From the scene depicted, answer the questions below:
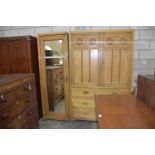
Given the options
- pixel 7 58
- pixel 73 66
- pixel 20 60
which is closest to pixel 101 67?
pixel 73 66

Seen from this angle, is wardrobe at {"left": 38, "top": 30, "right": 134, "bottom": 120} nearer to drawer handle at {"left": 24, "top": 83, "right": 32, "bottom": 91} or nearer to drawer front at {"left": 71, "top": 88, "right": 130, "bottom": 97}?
drawer front at {"left": 71, "top": 88, "right": 130, "bottom": 97}

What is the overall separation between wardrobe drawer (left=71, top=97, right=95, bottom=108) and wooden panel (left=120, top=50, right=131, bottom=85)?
0.66m

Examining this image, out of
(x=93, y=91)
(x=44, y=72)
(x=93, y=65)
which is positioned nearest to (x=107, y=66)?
(x=93, y=65)

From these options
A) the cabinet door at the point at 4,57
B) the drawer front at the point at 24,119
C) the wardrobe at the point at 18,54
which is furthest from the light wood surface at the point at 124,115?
the cabinet door at the point at 4,57

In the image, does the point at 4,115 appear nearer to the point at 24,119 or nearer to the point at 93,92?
the point at 24,119

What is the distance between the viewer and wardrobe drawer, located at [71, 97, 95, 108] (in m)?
2.44

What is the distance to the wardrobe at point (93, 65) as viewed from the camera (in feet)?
7.36

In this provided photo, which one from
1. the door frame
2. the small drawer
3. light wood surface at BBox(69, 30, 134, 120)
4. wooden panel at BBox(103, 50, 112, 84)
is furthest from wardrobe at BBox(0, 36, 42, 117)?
wooden panel at BBox(103, 50, 112, 84)

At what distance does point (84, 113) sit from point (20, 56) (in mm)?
1610

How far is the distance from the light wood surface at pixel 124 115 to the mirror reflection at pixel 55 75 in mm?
1177

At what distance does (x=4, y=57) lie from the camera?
7.95 feet

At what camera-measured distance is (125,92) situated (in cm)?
234
